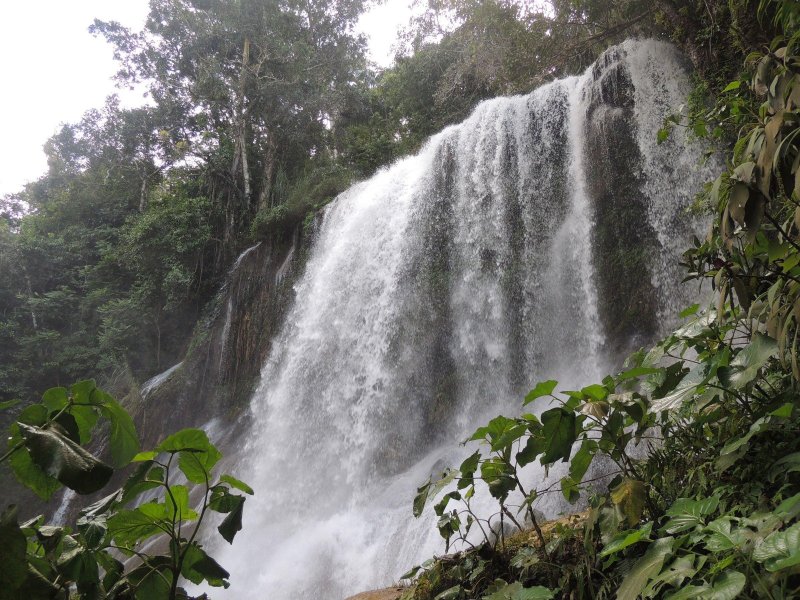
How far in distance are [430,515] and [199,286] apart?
1085 centimetres

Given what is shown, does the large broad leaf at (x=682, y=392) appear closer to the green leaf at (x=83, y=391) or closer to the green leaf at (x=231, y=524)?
the green leaf at (x=231, y=524)

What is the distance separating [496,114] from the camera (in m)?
8.31

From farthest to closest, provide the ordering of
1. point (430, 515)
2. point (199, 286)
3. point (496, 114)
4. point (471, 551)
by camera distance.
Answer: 1. point (199, 286)
2. point (496, 114)
3. point (430, 515)
4. point (471, 551)

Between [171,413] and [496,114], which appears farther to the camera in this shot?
[171,413]

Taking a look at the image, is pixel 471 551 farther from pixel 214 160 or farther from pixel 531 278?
A: pixel 214 160

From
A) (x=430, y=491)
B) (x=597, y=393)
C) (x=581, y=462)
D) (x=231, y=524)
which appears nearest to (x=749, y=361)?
(x=597, y=393)

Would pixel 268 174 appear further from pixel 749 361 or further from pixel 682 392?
pixel 749 361

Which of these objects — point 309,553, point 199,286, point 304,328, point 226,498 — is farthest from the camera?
point 199,286

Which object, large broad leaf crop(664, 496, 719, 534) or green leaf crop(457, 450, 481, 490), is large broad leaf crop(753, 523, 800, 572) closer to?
large broad leaf crop(664, 496, 719, 534)

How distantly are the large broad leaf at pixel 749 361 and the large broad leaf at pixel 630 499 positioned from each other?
371mm

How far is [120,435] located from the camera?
3.94 feet

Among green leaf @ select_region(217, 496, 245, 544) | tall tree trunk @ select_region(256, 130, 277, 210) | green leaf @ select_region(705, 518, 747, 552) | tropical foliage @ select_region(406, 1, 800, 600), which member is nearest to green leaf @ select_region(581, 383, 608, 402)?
tropical foliage @ select_region(406, 1, 800, 600)

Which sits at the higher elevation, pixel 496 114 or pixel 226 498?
pixel 496 114

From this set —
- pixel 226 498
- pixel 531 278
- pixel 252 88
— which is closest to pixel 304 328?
pixel 531 278
